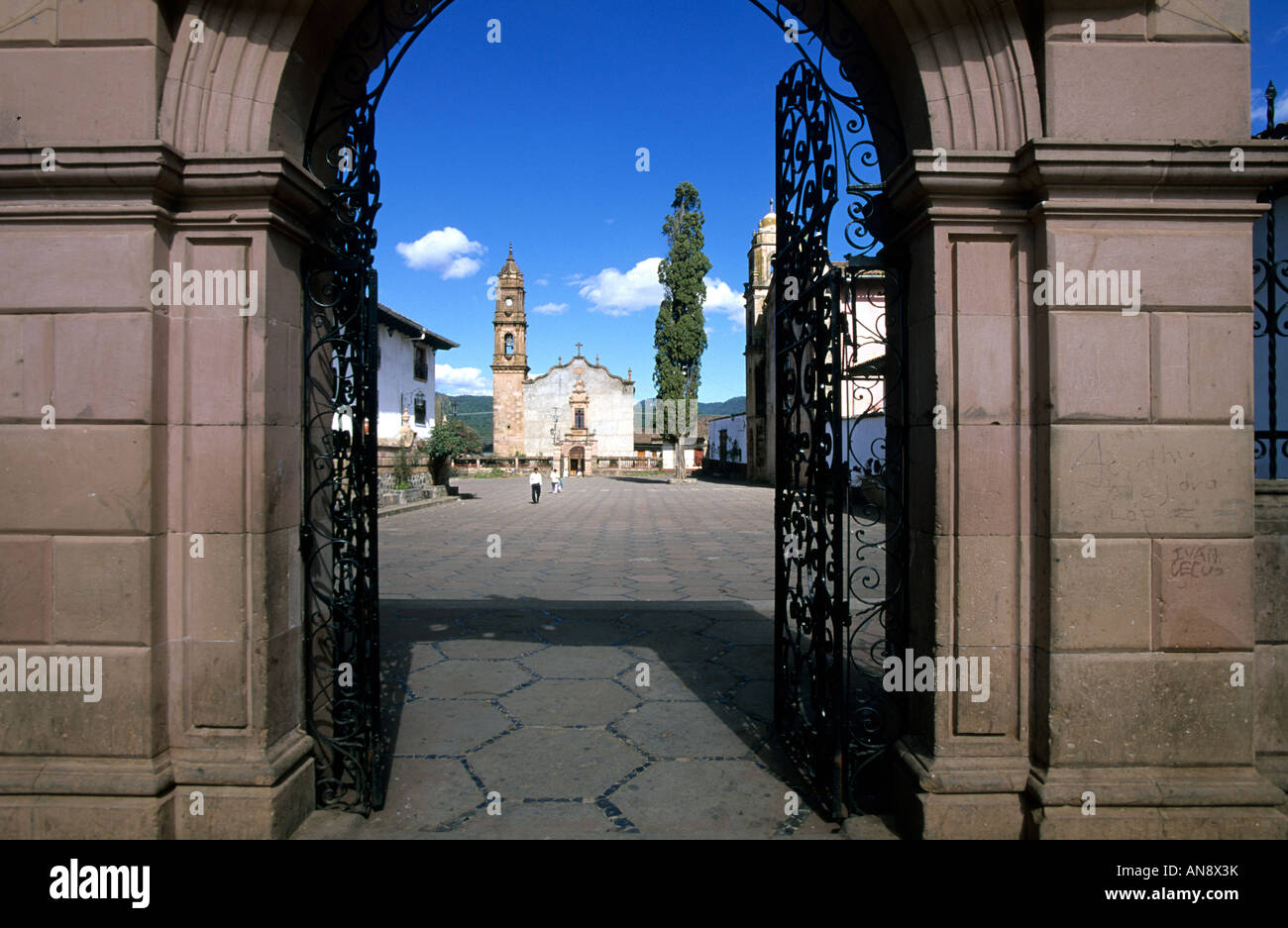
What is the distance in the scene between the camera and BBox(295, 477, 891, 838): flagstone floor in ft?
8.80

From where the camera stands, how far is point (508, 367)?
1813 inches

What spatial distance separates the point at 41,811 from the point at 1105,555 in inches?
148

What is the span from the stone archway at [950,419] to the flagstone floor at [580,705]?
67 cm

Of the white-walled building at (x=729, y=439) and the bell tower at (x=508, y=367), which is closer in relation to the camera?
the white-walled building at (x=729, y=439)

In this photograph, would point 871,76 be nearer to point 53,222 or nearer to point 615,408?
point 53,222

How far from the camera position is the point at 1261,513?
256 cm

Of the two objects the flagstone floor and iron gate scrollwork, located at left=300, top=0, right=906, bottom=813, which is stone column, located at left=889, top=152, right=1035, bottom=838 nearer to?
iron gate scrollwork, located at left=300, top=0, right=906, bottom=813

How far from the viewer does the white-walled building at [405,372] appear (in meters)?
25.5

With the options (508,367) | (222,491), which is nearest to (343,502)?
(222,491)

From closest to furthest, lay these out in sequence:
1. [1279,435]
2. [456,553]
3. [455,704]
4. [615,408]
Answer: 1. [1279,435]
2. [455,704]
3. [456,553]
4. [615,408]

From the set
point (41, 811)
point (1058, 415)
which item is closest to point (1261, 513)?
point (1058, 415)

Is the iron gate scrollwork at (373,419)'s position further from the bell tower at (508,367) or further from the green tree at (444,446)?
the bell tower at (508,367)

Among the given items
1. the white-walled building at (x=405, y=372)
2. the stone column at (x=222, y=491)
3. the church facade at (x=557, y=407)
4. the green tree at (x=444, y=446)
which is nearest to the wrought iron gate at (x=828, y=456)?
the stone column at (x=222, y=491)

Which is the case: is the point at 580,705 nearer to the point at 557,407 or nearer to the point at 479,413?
the point at 557,407
